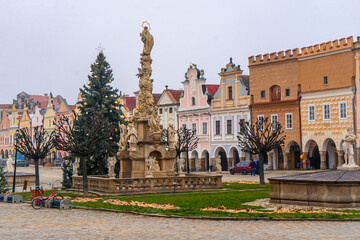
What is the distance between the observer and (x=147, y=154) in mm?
30891

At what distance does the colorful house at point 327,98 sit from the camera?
50.7 m

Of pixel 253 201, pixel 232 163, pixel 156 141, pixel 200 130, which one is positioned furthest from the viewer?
pixel 200 130

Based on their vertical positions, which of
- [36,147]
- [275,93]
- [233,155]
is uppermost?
[275,93]

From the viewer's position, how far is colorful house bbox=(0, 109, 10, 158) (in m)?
118

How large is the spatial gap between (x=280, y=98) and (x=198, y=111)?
11.7m

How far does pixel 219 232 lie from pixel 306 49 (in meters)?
42.7

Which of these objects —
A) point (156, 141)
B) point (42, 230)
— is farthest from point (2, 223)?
point (156, 141)

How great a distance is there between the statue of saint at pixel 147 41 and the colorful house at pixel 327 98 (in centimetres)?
2370

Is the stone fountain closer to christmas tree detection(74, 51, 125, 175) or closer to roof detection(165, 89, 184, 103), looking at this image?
christmas tree detection(74, 51, 125, 175)

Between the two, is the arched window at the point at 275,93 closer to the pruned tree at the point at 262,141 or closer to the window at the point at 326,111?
the window at the point at 326,111

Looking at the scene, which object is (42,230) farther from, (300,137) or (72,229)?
(300,137)

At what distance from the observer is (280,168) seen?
56938 millimetres

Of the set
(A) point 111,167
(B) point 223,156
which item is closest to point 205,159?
(B) point 223,156

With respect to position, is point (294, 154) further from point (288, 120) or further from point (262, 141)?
point (262, 141)
